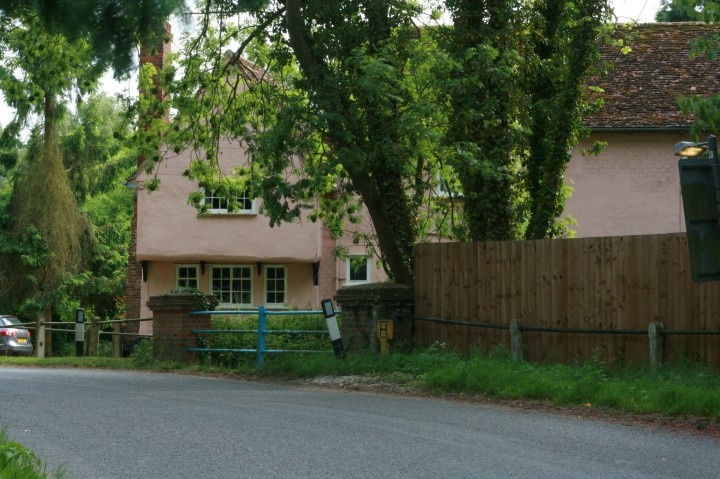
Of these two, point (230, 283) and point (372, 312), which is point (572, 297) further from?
point (230, 283)

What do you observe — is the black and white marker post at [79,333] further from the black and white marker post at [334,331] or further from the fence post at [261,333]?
the black and white marker post at [334,331]

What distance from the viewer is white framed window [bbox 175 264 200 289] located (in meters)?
34.4

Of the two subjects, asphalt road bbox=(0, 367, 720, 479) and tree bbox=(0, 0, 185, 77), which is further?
asphalt road bbox=(0, 367, 720, 479)

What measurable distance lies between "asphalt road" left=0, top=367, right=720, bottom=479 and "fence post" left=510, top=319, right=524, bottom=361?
285 centimetres

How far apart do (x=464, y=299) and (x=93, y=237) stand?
32.0m

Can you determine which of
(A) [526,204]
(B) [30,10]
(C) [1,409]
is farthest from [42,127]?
(B) [30,10]

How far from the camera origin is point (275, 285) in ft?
113

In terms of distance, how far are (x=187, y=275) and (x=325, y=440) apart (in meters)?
25.3

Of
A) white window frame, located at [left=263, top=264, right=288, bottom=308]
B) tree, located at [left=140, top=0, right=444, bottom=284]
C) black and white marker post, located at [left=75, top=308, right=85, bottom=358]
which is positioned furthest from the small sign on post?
white window frame, located at [left=263, top=264, right=288, bottom=308]

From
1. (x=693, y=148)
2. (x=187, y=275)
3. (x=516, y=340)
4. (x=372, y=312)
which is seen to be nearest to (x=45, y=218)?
(x=187, y=275)

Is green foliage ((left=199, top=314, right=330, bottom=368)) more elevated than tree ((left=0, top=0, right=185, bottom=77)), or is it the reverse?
tree ((left=0, top=0, right=185, bottom=77))

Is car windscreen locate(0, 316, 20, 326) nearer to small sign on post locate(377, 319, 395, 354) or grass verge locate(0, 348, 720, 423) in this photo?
grass verge locate(0, 348, 720, 423)

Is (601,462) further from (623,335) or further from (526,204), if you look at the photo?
(526,204)

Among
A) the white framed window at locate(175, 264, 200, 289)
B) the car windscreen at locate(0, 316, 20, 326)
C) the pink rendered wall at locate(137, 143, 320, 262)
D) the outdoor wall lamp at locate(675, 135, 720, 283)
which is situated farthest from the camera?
the car windscreen at locate(0, 316, 20, 326)
